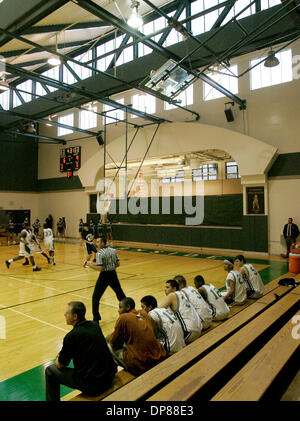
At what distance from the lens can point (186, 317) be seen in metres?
3.60

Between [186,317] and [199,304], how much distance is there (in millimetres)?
443

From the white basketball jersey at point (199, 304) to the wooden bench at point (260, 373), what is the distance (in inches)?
37.5

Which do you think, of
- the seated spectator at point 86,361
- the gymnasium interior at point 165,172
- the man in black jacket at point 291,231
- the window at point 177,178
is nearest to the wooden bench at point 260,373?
the gymnasium interior at point 165,172

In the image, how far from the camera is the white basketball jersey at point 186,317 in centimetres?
357

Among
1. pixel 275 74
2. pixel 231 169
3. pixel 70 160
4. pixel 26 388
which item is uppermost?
pixel 275 74

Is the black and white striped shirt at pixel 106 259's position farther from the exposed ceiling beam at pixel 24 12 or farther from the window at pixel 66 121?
the window at pixel 66 121

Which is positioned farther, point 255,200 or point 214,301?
point 255,200

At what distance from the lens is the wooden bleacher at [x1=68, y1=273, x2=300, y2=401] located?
90.7 inches

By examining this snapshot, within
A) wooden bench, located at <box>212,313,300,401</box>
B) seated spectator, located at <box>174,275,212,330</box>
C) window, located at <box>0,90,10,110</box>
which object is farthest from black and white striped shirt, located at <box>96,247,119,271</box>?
window, located at <box>0,90,10,110</box>

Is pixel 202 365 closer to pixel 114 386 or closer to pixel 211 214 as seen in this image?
pixel 114 386

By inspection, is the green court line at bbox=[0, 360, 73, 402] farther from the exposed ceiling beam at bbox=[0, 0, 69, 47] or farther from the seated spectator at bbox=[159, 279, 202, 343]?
the exposed ceiling beam at bbox=[0, 0, 69, 47]

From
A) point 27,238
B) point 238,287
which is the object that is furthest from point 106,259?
point 27,238

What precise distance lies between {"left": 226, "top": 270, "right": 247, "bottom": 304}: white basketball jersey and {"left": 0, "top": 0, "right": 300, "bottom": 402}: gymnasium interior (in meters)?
0.20
